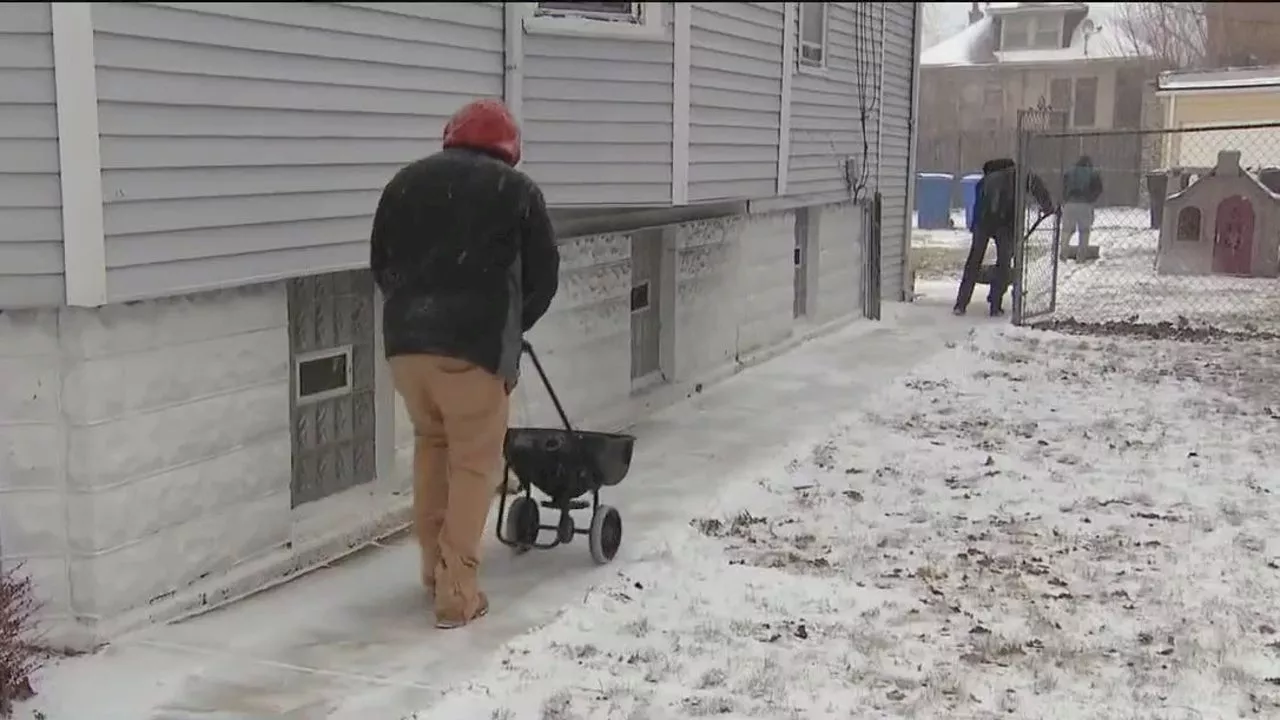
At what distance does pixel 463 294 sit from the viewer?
395 centimetres

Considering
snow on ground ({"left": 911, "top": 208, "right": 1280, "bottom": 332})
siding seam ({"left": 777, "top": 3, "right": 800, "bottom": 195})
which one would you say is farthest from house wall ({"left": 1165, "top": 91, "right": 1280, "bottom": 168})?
siding seam ({"left": 777, "top": 3, "right": 800, "bottom": 195})

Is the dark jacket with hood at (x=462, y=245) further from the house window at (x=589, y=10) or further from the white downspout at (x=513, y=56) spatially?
the house window at (x=589, y=10)

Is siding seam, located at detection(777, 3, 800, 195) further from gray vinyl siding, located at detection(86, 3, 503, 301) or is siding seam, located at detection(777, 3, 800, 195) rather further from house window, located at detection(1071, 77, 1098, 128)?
house window, located at detection(1071, 77, 1098, 128)

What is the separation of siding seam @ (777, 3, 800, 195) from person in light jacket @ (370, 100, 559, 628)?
507cm

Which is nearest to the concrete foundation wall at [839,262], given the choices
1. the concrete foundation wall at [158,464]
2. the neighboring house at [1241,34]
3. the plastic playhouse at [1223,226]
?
the plastic playhouse at [1223,226]

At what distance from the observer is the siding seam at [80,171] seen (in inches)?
137

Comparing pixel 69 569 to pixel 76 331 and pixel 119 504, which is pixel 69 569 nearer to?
pixel 119 504

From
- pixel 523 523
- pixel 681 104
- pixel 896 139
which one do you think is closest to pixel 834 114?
pixel 896 139

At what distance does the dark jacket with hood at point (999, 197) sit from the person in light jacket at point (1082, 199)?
4728mm

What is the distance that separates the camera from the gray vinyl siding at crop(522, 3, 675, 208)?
6.08 metres

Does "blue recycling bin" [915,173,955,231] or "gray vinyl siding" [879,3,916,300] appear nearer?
"gray vinyl siding" [879,3,916,300]

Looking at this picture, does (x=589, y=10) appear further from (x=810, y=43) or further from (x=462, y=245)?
(x=810, y=43)

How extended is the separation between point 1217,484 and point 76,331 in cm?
528

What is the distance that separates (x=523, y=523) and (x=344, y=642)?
3.60 ft
